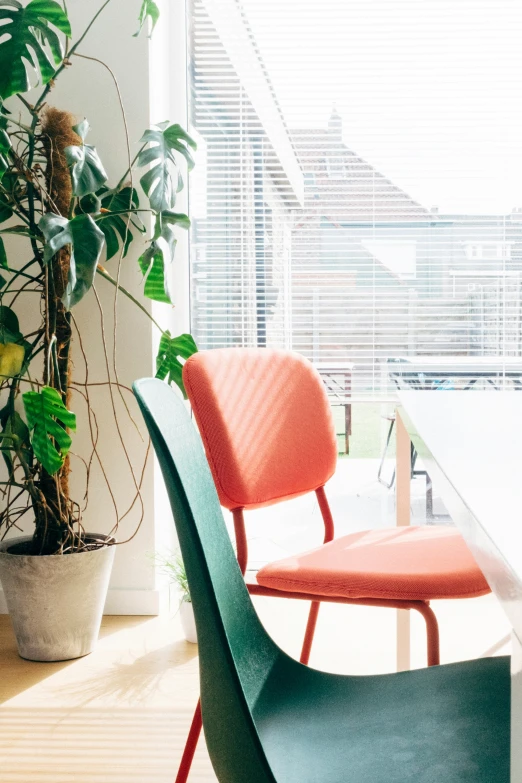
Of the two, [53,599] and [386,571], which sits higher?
[386,571]

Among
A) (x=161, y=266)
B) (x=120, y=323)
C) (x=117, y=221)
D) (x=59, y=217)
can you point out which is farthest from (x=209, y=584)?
(x=120, y=323)

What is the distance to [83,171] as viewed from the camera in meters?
2.07

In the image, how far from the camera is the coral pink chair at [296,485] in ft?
4.38

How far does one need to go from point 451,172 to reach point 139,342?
1.28 metres

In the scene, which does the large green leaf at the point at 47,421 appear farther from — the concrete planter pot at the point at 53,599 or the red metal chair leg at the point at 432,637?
the red metal chair leg at the point at 432,637

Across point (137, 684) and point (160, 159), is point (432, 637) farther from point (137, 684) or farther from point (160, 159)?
point (160, 159)

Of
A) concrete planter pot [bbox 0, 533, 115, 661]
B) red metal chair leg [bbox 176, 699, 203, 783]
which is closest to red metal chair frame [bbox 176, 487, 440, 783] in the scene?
red metal chair leg [bbox 176, 699, 203, 783]

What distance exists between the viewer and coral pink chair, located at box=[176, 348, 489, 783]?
133cm

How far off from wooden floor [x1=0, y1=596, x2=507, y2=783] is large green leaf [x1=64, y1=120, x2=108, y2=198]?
132 cm

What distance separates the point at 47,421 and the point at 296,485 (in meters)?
0.73

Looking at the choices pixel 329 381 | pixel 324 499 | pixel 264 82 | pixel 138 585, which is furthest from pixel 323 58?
pixel 138 585

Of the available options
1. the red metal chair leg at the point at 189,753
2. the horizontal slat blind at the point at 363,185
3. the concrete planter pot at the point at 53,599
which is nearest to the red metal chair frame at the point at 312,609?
the red metal chair leg at the point at 189,753

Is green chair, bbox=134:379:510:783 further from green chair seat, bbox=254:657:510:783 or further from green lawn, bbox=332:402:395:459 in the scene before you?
green lawn, bbox=332:402:395:459

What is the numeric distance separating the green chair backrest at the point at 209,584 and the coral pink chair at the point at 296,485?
1.92 feet
